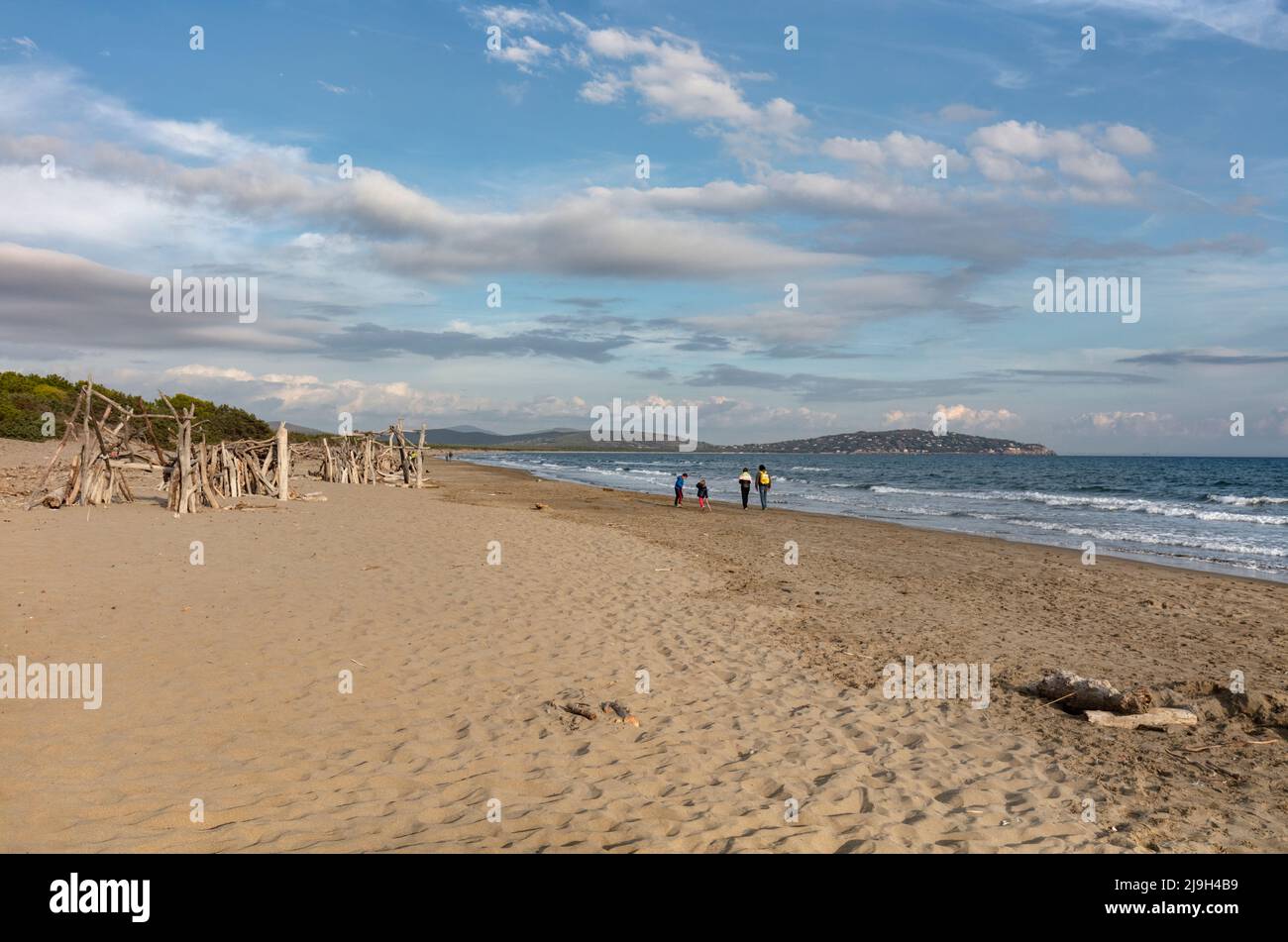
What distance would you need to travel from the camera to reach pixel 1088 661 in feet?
29.3

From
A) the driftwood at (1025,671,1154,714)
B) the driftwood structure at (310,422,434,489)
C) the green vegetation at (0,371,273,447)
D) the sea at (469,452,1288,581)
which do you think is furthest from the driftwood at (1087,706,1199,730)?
the green vegetation at (0,371,273,447)

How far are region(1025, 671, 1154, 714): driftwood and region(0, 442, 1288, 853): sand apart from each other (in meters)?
0.29

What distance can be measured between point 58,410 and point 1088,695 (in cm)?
5228

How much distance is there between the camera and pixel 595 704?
6.75 metres

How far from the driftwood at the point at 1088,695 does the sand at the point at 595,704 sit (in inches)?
11.2

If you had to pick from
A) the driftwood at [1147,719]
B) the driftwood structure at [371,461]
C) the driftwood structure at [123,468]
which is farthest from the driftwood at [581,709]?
the driftwood structure at [371,461]

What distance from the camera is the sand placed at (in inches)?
184

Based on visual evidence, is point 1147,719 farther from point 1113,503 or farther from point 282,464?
point 1113,503

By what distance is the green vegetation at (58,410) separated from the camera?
38750 millimetres

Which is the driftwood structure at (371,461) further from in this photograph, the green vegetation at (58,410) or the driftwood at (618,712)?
the driftwood at (618,712)

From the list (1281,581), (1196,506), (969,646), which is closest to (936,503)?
(1196,506)

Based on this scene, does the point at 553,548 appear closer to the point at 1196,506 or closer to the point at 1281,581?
the point at 1281,581

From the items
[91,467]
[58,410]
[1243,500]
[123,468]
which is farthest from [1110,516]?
[58,410]
